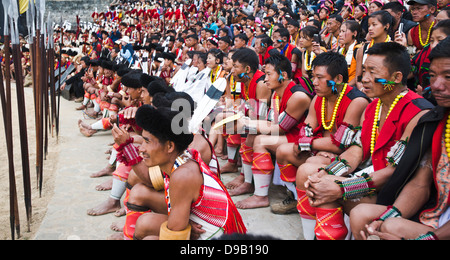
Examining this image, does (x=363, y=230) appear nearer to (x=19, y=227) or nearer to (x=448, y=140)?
(x=448, y=140)

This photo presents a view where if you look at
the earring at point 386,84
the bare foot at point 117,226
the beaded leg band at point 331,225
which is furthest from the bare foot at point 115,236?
the earring at point 386,84

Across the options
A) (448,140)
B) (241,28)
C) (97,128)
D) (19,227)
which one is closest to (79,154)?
(97,128)

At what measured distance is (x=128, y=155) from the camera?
2.66 metres

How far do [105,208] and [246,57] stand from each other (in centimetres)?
237

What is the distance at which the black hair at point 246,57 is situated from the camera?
4.36 meters

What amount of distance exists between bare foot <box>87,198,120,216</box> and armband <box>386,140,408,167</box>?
2.66m

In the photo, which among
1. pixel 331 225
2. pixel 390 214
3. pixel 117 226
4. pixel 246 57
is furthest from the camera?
pixel 246 57

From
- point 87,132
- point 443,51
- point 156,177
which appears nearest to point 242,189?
point 156,177

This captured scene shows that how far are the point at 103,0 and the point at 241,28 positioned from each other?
23161 millimetres

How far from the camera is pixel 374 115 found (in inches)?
102

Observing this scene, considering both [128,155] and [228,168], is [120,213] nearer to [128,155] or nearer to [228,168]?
[128,155]

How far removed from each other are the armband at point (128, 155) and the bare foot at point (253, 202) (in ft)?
4.51

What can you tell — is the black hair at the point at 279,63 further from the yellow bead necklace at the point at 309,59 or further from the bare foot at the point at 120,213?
the bare foot at the point at 120,213

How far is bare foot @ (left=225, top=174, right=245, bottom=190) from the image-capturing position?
13.8 feet
